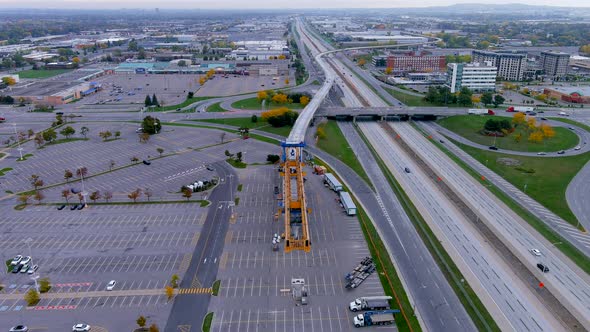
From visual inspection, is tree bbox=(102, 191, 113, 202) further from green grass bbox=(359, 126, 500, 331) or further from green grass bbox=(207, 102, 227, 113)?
green grass bbox=(207, 102, 227, 113)

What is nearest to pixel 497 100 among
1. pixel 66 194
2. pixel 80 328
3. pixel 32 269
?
pixel 66 194

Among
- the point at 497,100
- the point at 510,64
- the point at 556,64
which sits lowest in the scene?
the point at 497,100

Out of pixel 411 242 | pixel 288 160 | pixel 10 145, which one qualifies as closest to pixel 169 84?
pixel 10 145

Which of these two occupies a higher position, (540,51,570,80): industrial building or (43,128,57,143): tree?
(540,51,570,80): industrial building

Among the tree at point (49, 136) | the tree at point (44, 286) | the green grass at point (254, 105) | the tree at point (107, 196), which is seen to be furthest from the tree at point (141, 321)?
the green grass at point (254, 105)

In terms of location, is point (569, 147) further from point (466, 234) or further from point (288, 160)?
point (288, 160)

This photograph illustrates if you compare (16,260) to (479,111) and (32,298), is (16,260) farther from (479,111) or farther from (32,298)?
(479,111)

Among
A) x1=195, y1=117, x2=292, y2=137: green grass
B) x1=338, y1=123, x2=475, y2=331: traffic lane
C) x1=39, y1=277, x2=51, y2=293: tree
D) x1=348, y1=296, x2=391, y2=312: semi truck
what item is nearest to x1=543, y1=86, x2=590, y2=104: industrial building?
x1=195, y1=117, x2=292, y2=137: green grass
